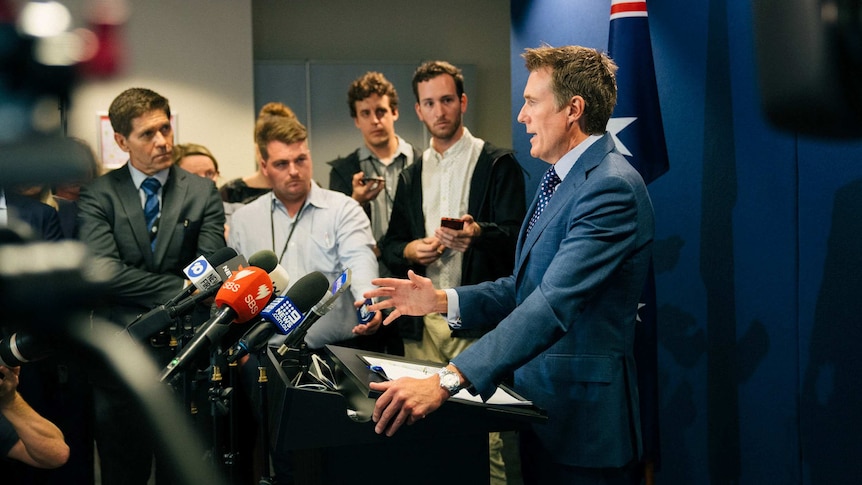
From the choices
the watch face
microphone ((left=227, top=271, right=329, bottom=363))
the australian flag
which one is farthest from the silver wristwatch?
the australian flag

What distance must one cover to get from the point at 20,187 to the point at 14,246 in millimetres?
32

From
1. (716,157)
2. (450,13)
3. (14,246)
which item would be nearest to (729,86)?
(716,157)

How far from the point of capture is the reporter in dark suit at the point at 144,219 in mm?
2926

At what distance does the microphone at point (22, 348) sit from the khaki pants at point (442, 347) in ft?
9.06

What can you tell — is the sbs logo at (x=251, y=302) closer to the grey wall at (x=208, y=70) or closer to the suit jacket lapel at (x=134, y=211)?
the suit jacket lapel at (x=134, y=211)

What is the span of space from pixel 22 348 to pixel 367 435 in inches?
47.6

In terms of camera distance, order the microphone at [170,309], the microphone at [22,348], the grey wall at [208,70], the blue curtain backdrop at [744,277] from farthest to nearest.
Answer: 1. the grey wall at [208,70]
2. the blue curtain backdrop at [744,277]
3. the microphone at [170,309]
4. the microphone at [22,348]

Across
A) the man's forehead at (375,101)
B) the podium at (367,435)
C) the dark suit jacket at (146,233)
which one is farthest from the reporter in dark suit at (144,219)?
the podium at (367,435)

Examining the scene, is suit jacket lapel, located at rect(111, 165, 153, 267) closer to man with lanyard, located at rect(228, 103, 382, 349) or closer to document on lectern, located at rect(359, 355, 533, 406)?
man with lanyard, located at rect(228, 103, 382, 349)

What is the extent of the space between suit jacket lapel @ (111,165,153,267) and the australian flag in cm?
178

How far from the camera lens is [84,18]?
0.29 m

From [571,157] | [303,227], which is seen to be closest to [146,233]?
[303,227]

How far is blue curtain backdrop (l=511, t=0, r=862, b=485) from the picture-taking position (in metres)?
→ 2.45

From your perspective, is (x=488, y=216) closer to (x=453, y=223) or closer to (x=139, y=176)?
(x=453, y=223)
